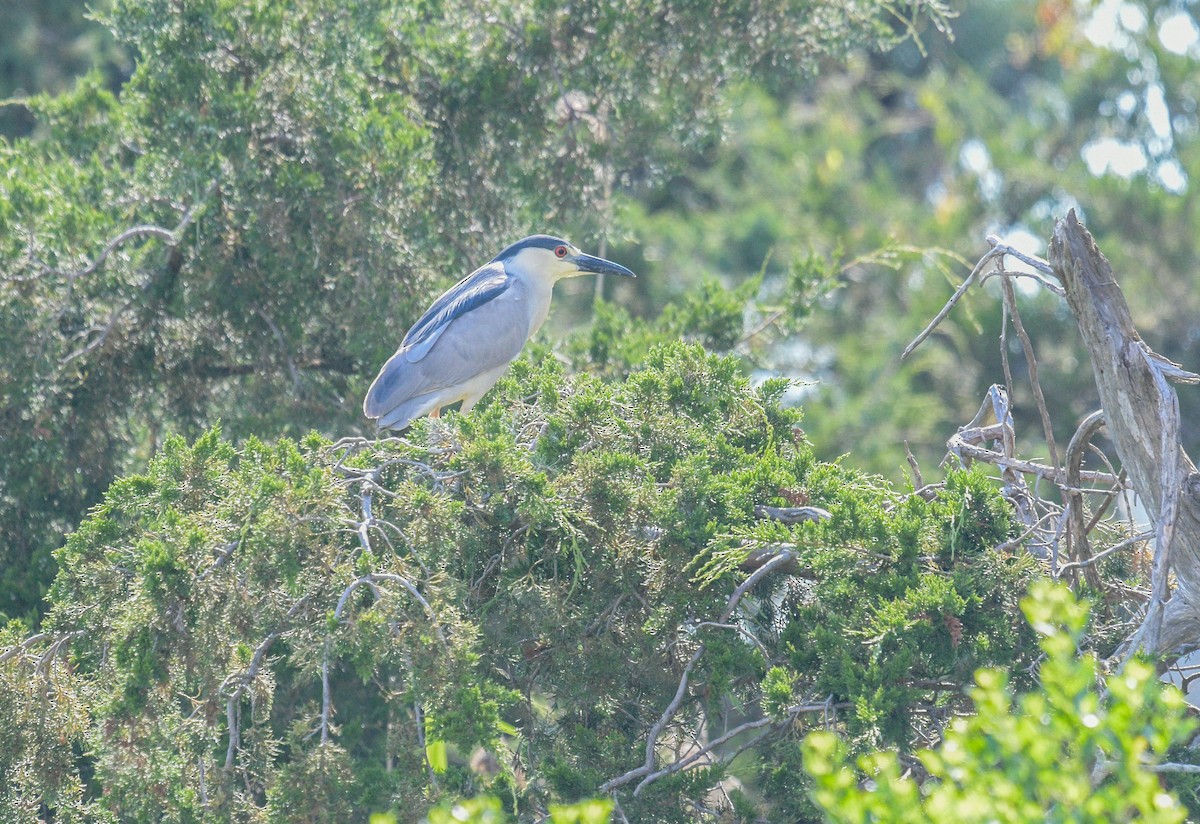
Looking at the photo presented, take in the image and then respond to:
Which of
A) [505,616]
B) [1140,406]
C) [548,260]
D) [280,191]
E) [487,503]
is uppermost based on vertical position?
[280,191]

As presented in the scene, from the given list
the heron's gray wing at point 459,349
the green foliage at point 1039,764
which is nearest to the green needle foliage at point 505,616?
the green foliage at point 1039,764

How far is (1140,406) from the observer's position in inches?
138

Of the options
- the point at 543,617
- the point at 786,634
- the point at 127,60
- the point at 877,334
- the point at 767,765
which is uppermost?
the point at 127,60

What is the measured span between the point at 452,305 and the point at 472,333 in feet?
0.62

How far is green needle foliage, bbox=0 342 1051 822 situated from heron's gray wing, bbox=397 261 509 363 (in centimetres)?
152

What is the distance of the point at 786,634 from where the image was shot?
376 cm

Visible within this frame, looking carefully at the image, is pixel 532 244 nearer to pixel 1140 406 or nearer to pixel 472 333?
pixel 472 333

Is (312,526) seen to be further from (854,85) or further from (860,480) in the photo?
(854,85)

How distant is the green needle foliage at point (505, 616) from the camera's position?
342cm

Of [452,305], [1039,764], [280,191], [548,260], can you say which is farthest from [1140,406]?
[280,191]

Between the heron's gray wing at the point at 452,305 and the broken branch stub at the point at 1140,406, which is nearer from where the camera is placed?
the broken branch stub at the point at 1140,406

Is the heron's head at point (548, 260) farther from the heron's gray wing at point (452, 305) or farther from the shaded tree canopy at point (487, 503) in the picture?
the shaded tree canopy at point (487, 503)

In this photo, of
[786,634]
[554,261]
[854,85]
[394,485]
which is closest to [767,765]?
[786,634]

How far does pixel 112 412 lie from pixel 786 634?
142 inches
